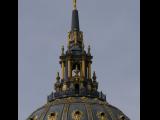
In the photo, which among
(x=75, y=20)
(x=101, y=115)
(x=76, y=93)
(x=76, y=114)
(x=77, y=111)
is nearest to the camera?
(x=77, y=111)

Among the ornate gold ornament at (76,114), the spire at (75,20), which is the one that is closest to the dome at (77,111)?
the ornate gold ornament at (76,114)

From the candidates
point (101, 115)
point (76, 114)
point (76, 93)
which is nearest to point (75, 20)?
point (76, 93)

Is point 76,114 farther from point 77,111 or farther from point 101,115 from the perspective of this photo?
point 101,115

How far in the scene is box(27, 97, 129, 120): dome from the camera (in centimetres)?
12475

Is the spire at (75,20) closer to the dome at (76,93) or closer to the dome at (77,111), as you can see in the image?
the dome at (76,93)

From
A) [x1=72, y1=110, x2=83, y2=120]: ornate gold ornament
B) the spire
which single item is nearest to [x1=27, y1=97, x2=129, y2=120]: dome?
[x1=72, y1=110, x2=83, y2=120]: ornate gold ornament

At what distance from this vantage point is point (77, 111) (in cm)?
12431

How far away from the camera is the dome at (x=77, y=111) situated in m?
125

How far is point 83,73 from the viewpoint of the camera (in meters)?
136

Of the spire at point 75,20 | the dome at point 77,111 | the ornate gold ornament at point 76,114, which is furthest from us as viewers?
the spire at point 75,20

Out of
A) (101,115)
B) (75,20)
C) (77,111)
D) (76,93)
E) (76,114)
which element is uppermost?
(75,20)

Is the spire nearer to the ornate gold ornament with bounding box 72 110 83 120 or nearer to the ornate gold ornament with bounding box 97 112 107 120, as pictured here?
the ornate gold ornament with bounding box 72 110 83 120
